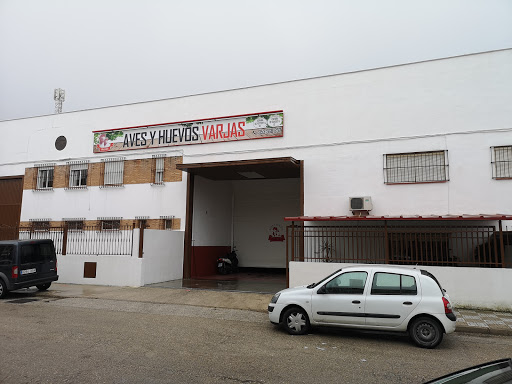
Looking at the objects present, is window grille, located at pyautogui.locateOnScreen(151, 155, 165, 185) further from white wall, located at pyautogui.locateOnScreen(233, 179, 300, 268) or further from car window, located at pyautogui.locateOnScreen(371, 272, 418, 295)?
car window, located at pyautogui.locateOnScreen(371, 272, 418, 295)

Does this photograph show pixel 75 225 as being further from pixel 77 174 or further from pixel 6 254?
pixel 6 254

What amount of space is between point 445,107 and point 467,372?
501 inches

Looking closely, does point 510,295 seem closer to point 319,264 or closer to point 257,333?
point 319,264

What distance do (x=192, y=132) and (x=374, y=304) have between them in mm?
12031

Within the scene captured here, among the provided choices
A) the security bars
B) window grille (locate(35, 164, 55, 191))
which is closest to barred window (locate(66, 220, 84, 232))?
the security bars

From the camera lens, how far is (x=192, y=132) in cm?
1691

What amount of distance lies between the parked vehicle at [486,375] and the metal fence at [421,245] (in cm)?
894

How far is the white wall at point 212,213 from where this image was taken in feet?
57.0

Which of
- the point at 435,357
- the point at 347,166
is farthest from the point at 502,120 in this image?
the point at 435,357

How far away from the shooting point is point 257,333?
764 centimetres

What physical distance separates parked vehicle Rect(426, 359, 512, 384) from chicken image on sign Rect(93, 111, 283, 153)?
43.9ft

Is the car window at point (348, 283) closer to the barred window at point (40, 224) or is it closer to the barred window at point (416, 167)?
the barred window at point (416, 167)

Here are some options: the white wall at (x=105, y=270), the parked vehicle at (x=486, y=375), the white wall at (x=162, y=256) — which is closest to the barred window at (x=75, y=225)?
the white wall at (x=105, y=270)

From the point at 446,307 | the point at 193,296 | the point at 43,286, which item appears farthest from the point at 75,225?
the point at 446,307
